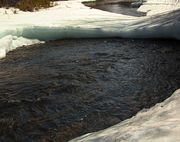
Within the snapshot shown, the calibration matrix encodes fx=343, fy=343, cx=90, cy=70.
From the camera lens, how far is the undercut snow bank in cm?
1291

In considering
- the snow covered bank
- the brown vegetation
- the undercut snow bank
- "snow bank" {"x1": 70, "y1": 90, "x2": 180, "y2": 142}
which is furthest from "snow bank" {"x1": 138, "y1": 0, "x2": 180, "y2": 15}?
"snow bank" {"x1": 70, "y1": 90, "x2": 180, "y2": 142}

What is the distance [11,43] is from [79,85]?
6.14 meters

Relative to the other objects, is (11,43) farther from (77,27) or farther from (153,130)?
(153,130)

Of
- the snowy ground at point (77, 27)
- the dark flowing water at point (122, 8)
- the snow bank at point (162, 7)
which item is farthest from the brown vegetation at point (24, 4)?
the snow bank at point (162, 7)

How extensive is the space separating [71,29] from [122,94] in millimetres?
7424

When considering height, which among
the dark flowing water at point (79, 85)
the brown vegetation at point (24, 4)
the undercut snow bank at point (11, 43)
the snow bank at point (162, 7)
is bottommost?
the dark flowing water at point (79, 85)

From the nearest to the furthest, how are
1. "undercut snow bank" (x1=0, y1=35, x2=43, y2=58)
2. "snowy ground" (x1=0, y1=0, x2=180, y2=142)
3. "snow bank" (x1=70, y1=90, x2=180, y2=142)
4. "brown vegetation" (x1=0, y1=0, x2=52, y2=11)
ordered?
"snow bank" (x1=70, y1=90, x2=180, y2=142), "undercut snow bank" (x1=0, y1=35, x2=43, y2=58), "snowy ground" (x1=0, y1=0, x2=180, y2=142), "brown vegetation" (x1=0, y1=0, x2=52, y2=11)

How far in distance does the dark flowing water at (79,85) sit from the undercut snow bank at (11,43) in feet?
1.46

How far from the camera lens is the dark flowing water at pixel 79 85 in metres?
6.58

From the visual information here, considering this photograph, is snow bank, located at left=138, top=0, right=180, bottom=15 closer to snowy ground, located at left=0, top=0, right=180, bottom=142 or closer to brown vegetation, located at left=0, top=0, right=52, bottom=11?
brown vegetation, located at left=0, top=0, right=52, bottom=11

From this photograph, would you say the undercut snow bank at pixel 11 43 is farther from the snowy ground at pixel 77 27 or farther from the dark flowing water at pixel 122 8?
the dark flowing water at pixel 122 8

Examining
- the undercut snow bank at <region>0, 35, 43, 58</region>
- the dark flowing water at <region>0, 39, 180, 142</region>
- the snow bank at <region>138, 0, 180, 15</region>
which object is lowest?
the dark flowing water at <region>0, 39, 180, 142</region>

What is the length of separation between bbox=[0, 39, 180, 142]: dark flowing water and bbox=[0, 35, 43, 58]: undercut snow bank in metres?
0.45

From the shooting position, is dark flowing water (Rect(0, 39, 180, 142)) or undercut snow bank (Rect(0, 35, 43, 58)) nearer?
dark flowing water (Rect(0, 39, 180, 142))
